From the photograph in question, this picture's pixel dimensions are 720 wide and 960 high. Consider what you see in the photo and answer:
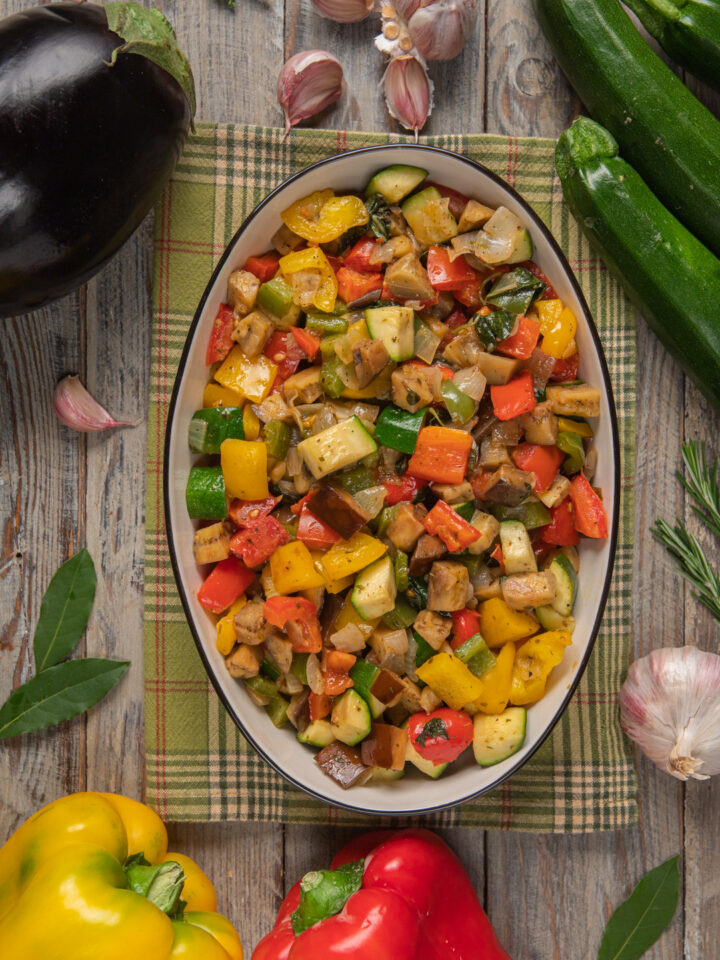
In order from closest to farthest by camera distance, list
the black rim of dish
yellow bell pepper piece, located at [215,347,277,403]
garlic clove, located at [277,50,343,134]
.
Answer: the black rim of dish → yellow bell pepper piece, located at [215,347,277,403] → garlic clove, located at [277,50,343,134]

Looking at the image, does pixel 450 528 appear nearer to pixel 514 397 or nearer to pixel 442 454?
pixel 442 454

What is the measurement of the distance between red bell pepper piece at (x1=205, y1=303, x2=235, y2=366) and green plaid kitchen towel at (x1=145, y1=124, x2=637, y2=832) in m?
0.22

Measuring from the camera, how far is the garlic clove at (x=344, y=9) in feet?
7.55

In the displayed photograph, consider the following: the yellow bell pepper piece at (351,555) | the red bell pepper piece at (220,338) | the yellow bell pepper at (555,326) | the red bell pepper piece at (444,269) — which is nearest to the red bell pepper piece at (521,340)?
the yellow bell pepper at (555,326)

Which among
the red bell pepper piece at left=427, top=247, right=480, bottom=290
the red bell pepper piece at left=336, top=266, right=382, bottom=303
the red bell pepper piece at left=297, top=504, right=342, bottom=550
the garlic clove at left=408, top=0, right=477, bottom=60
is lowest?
the red bell pepper piece at left=297, top=504, right=342, bottom=550

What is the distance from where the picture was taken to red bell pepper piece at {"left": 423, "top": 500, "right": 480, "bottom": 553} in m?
2.11

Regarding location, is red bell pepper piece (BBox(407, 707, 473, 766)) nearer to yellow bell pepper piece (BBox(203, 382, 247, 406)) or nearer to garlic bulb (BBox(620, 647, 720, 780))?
garlic bulb (BBox(620, 647, 720, 780))

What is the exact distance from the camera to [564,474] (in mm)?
2240

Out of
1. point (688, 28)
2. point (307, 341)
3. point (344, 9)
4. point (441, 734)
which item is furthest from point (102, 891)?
point (688, 28)

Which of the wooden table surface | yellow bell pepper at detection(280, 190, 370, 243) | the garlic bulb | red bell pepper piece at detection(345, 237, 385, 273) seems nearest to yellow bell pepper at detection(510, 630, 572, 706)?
the garlic bulb

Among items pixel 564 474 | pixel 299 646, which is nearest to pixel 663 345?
pixel 564 474

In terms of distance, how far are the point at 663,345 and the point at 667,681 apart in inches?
39.5

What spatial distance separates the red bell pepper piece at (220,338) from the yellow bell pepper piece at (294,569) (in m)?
0.54

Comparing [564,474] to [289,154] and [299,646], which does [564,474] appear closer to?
[299,646]
